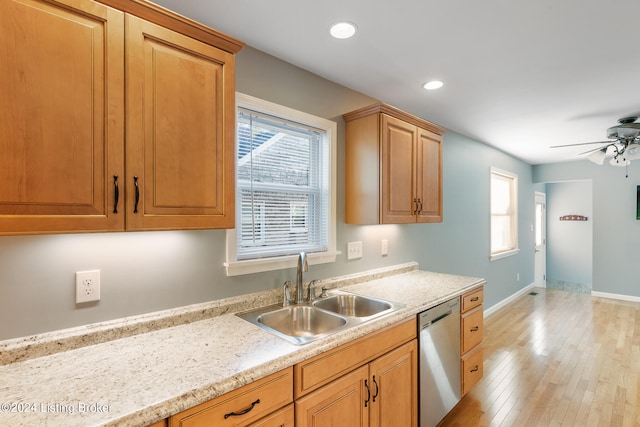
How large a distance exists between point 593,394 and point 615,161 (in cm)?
253

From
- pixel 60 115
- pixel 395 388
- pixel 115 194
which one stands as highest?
pixel 60 115

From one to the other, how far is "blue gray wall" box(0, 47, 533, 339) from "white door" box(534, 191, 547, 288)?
170 inches

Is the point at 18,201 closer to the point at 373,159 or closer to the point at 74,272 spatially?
the point at 74,272

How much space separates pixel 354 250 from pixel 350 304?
474 mm

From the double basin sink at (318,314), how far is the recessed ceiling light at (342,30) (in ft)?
5.02

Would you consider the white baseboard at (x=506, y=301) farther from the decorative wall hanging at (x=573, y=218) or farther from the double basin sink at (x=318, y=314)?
the double basin sink at (x=318, y=314)

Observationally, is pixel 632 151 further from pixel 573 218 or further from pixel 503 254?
pixel 573 218

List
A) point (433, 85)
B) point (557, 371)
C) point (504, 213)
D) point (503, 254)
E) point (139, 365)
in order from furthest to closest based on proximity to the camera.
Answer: point (504, 213) < point (503, 254) < point (557, 371) < point (433, 85) < point (139, 365)

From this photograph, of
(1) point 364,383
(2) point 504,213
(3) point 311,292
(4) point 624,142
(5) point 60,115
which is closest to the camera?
(5) point 60,115

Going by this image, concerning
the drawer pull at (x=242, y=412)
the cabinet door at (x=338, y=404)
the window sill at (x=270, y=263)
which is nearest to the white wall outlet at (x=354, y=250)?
the window sill at (x=270, y=263)

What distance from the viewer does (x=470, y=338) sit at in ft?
8.05

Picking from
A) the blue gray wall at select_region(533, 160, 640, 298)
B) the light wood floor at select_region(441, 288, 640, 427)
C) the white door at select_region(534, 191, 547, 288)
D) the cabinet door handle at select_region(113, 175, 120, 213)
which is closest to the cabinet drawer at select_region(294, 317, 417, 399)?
the cabinet door handle at select_region(113, 175, 120, 213)

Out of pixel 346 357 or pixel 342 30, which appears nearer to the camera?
pixel 346 357

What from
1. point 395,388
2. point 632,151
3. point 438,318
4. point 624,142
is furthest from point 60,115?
point 624,142
